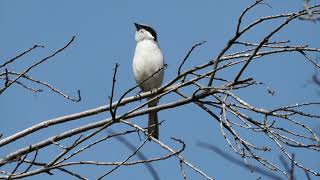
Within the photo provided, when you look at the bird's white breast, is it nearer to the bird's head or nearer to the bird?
the bird

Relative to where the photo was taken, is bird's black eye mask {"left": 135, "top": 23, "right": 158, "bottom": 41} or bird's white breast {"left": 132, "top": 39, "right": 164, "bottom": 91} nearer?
bird's white breast {"left": 132, "top": 39, "right": 164, "bottom": 91}

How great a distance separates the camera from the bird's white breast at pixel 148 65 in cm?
677

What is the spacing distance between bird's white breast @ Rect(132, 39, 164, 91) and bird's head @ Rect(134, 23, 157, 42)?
308mm

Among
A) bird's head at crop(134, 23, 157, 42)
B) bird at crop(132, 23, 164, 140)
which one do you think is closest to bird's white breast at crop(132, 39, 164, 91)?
bird at crop(132, 23, 164, 140)

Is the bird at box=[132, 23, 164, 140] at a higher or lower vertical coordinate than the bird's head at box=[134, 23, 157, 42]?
lower

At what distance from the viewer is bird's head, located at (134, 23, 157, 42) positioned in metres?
7.34

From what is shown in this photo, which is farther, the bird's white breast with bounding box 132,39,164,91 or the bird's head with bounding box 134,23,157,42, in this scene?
the bird's head with bounding box 134,23,157,42

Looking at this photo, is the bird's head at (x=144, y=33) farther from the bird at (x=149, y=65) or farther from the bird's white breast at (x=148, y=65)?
the bird's white breast at (x=148, y=65)

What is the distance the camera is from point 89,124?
13.3 ft

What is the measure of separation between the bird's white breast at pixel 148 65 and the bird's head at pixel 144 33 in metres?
0.31

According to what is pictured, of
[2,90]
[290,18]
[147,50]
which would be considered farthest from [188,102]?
[147,50]

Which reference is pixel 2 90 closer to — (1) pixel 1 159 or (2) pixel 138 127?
(1) pixel 1 159

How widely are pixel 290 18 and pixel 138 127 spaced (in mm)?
1263

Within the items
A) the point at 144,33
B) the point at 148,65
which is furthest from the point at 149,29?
the point at 148,65
